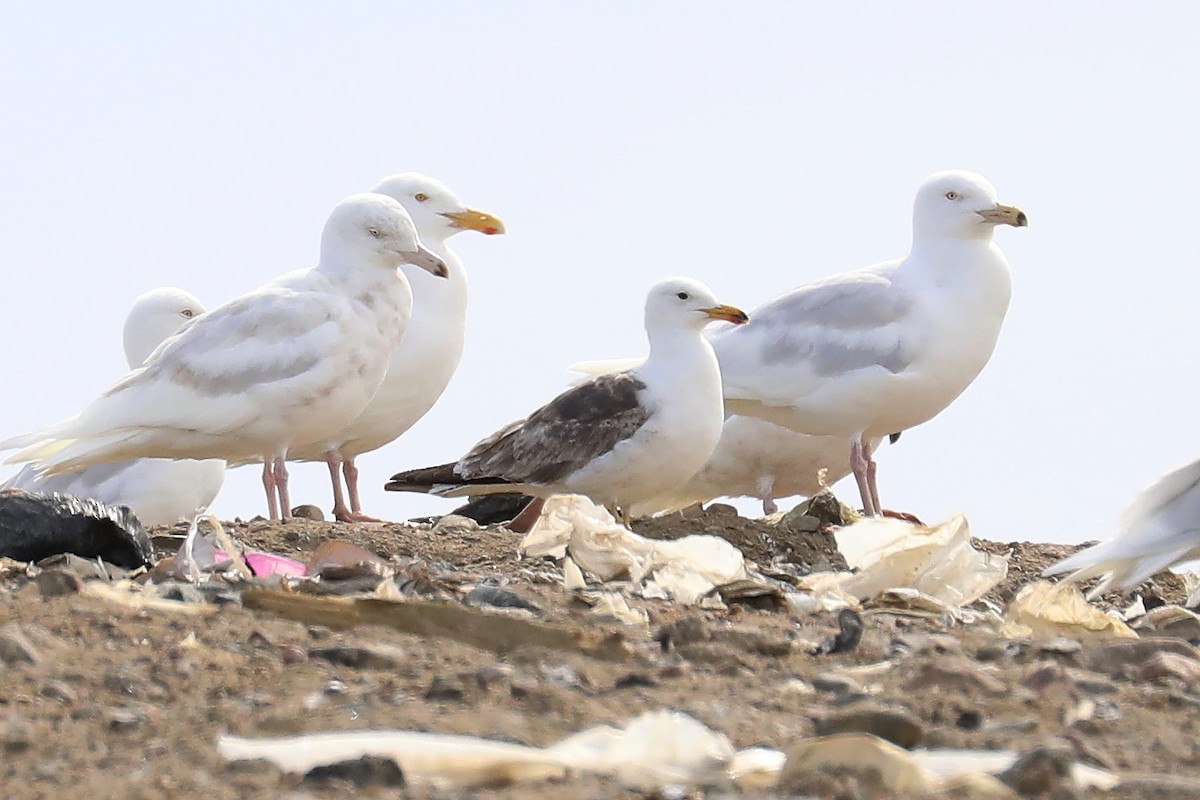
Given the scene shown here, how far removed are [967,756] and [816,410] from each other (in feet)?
27.0

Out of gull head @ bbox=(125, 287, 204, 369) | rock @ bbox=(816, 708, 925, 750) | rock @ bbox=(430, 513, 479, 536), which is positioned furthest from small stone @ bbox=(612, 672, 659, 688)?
gull head @ bbox=(125, 287, 204, 369)

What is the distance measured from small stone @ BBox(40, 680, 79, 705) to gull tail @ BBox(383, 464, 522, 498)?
640cm

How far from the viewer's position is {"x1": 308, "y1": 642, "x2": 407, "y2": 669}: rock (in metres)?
3.91

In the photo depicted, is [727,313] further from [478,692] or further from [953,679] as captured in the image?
[478,692]

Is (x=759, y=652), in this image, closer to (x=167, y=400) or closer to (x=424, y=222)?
(x=167, y=400)

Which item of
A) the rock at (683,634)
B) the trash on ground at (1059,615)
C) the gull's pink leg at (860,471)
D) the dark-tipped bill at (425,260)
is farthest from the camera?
the gull's pink leg at (860,471)

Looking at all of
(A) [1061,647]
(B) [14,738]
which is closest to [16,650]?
(B) [14,738]

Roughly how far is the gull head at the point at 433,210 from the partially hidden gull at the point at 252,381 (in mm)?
3044

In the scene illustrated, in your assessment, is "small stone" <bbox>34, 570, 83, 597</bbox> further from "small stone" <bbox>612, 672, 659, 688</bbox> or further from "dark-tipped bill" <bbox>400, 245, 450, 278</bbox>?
"dark-tipped bill" <bbox>400, 245, 450, 278</bbox>

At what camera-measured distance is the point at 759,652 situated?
4.32 metres

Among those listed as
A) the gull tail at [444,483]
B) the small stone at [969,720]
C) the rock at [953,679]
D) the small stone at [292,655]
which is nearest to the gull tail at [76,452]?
the gull tail at [444,483]

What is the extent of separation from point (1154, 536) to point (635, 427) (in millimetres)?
3299

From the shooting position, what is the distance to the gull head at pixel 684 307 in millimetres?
10117

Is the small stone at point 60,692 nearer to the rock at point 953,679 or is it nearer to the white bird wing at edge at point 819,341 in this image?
the rock at point 953,679
